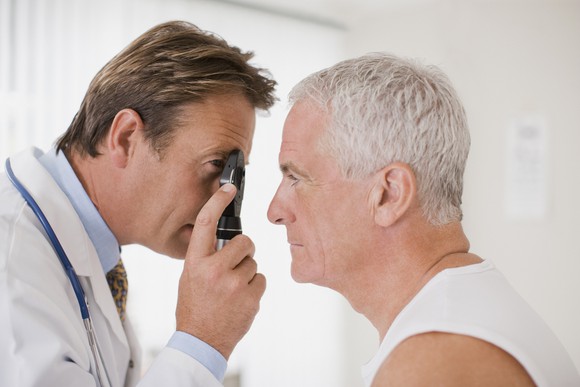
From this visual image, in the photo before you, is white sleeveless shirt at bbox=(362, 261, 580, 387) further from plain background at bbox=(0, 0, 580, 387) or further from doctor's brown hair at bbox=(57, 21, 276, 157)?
plain background at bbox=(0, 0, 580, 387)

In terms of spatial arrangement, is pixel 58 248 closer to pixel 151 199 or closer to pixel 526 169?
pixel 151 199

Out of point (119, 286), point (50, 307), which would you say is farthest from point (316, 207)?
point (119, 286)

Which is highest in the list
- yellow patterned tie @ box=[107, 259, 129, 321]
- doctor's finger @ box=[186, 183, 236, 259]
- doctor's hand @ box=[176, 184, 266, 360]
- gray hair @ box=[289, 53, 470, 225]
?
gray hair @ box=[289, 53, 470, 225]

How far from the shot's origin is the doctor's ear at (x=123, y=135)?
1.66 m

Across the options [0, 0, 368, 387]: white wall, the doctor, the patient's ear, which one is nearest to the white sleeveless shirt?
the patient's ear

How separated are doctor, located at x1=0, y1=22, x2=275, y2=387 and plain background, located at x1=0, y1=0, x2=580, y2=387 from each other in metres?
1.97

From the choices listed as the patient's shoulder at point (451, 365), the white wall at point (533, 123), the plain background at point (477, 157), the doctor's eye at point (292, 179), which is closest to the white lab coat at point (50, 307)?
the doctor's eye at point (292, 179)

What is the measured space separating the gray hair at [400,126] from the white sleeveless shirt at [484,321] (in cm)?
17

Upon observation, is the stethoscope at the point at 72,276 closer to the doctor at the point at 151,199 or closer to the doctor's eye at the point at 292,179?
the doctor at the point at 151,199

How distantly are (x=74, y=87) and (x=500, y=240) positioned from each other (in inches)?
114

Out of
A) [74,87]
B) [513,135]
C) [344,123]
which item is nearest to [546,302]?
[513,135]

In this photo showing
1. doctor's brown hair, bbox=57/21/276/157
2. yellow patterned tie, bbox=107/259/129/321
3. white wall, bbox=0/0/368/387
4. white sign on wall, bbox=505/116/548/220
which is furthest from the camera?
white sign on wall, bbox=505/116/548/220

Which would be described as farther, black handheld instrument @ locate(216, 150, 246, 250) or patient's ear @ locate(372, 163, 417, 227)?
black handheld instrument @ locate(216, 150, 246, 250)

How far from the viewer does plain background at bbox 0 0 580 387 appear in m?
4.14
